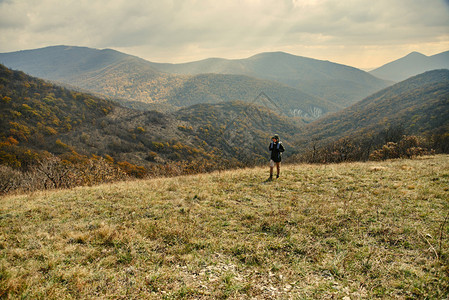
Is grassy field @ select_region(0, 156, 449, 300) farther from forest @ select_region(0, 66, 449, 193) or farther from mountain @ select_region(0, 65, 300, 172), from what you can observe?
mountain @ select_region(0, 65, 300, 172)

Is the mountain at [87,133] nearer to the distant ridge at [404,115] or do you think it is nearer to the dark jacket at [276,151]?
the dark jacket at [276,151]

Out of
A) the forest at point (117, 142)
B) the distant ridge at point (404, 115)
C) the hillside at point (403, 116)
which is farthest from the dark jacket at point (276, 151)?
the hillside at point (403, 116)

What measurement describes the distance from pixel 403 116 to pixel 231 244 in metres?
99.6

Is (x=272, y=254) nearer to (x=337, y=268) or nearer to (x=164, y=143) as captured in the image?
(x=337, y=268)

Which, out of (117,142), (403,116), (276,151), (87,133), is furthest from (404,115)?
(87,133)

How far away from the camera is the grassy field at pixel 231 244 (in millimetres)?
3383

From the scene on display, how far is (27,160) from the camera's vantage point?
78.6 ft

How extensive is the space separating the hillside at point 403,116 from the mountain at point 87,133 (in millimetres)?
31244

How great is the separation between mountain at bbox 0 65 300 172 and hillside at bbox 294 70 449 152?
31.2m

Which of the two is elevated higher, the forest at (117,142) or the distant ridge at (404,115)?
the distant ridge at (404,115)

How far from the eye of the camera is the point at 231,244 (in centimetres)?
480

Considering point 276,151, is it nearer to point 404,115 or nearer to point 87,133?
point 87,133

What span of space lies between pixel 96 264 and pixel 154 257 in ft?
3.38

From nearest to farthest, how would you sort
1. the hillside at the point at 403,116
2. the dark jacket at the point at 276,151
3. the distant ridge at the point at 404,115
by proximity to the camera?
the dark jacket at the point at 276,151 < the hillside at the point at 403,116 < the distant ridge at the point at 404,115
